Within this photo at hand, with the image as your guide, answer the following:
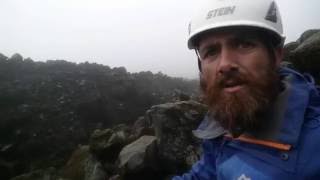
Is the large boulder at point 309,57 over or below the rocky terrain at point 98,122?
over

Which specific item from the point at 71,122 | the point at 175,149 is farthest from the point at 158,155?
the point at 71,122

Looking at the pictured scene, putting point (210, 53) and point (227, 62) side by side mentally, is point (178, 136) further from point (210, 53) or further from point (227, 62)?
point (227, 62)

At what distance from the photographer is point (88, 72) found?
170 feet

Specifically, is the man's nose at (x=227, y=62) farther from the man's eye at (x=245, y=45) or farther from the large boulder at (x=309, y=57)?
the large boulder at (x=309, y=57)

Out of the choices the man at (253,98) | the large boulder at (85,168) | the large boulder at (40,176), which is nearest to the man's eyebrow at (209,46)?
the man at (253,98)

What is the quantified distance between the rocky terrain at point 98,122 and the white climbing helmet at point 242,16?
233 cm

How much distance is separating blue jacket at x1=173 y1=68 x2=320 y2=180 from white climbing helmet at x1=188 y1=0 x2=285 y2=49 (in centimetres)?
42

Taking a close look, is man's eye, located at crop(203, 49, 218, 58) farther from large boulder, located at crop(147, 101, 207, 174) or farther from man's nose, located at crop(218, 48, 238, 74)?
large boulder, located at crop(147, 101, 207, 174)

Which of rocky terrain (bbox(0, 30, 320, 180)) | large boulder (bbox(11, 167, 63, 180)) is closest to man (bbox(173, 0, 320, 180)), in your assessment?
rocky terrain (bbox(0, 30, 320, 180))

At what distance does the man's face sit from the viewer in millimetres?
2637

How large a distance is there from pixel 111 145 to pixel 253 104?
36.7 ft

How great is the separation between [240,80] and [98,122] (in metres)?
36.7

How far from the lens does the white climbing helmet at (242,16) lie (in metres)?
2.84

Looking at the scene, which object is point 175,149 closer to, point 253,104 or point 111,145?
point 111,145
